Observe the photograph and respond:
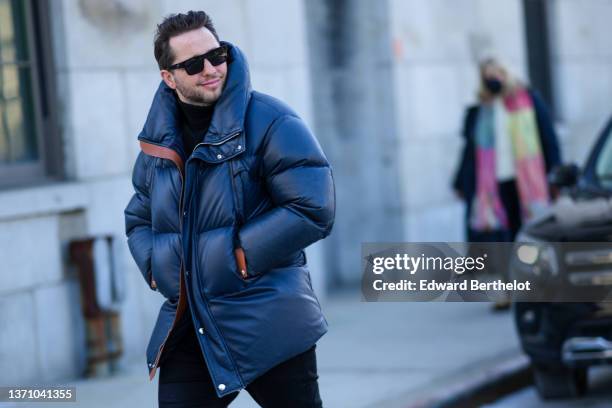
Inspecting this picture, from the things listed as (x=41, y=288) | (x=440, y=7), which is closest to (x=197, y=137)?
(x=41, y=288)

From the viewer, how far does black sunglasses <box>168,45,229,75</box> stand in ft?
12.4

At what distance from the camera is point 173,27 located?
385cm

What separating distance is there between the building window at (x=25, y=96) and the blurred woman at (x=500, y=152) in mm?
3413

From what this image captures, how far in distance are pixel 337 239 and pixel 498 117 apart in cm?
239

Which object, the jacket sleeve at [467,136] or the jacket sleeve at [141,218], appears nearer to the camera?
the jacket sleeve at [141,218]

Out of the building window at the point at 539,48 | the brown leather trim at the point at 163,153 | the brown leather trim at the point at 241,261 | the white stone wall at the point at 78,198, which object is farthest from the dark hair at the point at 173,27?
the building window at the point at 539,48

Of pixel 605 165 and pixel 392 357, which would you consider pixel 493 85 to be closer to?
pixel 605 165

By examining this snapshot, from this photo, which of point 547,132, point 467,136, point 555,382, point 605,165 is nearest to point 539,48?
point 547,132

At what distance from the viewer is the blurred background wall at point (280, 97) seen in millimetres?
7699

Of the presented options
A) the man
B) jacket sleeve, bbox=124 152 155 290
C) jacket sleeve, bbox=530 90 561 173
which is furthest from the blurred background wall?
the man

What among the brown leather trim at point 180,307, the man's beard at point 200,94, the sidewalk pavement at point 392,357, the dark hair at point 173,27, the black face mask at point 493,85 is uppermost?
the dark hair at point 173,27

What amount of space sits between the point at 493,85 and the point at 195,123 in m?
6.20

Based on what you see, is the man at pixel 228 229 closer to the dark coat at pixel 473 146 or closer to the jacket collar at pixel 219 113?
the jacket collar at pixel 219 113

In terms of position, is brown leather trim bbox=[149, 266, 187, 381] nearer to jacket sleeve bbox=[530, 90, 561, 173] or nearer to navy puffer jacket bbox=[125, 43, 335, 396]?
navy puffer jacket bbox=[125, 43, 335, 396]
